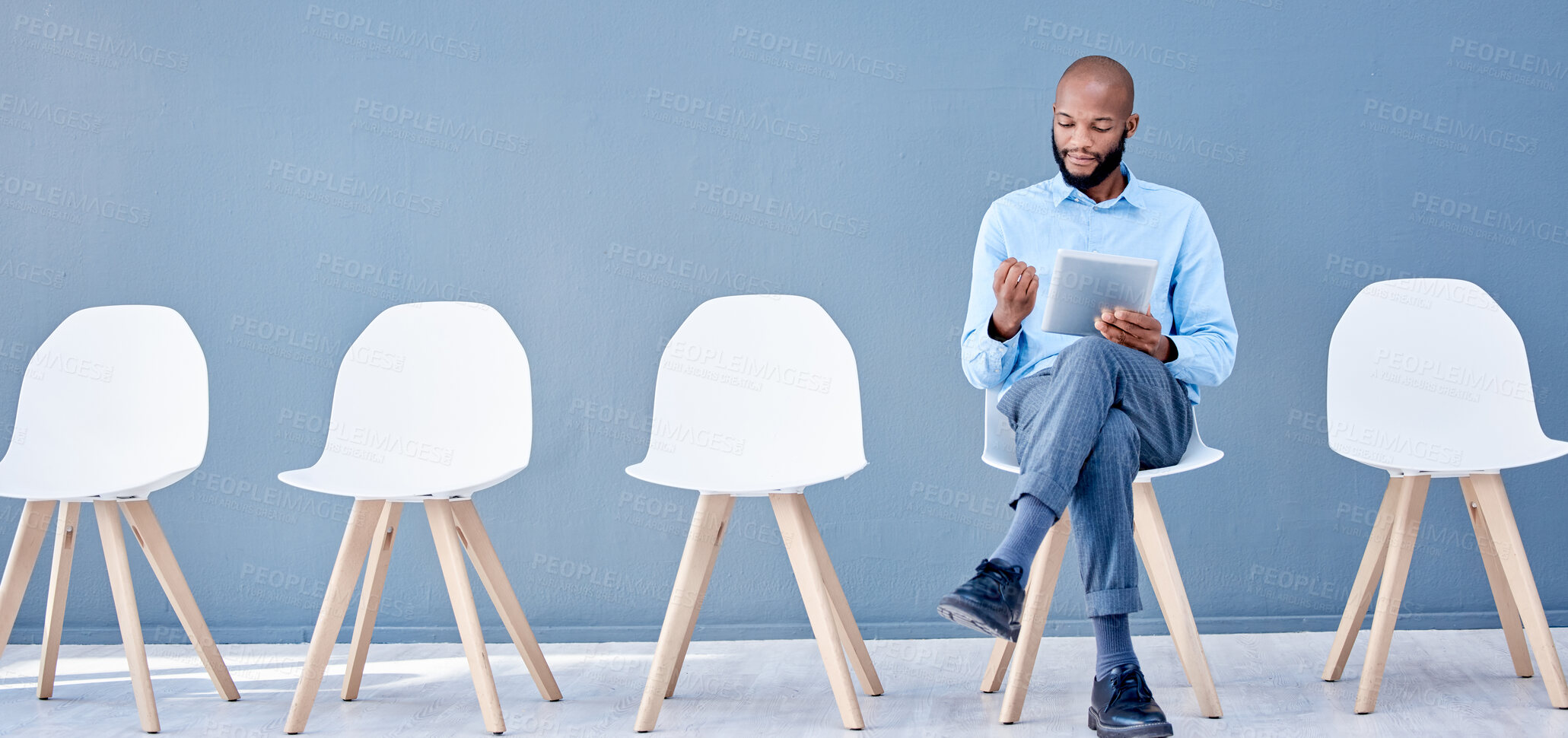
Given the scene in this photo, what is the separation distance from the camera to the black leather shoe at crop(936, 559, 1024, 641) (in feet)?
4.49

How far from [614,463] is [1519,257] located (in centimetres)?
204

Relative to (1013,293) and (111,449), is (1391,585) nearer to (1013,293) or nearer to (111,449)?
(1013,293)

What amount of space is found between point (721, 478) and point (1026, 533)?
60 cm

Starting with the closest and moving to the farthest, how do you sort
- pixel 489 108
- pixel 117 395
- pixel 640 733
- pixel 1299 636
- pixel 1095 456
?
pixel 1095 456
pixel 640 733
pixel 117 395
pixel 1299 636
pixel 489 108

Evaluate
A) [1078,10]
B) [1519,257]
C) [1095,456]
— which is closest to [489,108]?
[1078,10]

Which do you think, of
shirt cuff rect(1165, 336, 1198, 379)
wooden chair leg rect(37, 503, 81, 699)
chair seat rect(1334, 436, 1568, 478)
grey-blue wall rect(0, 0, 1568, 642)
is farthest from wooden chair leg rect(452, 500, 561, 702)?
chair seat rect(1334, 436, 1568, 478)

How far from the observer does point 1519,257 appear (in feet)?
7.66

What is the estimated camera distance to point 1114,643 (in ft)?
5.01

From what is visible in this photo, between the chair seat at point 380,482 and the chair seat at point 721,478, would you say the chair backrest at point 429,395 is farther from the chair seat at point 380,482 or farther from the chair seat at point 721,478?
the chair seat at point 721,478

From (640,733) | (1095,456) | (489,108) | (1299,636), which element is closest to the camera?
(1095,456)

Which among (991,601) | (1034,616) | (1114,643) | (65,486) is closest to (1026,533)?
(991,601)

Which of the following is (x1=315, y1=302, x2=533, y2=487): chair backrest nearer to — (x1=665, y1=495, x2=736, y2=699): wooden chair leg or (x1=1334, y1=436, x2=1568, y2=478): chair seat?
(x1=665, y1=495, x2=736, y2=699): wooden chair leg

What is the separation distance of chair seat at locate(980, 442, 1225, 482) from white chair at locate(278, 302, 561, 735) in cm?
82

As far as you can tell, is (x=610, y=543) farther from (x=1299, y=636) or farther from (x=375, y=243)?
(x=1299, y=636)
